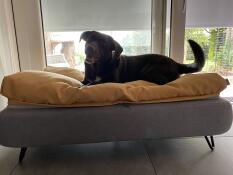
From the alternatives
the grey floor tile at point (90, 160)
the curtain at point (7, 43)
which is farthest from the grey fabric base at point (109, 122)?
the curtain at point (7, 43)

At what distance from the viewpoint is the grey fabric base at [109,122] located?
100 centimetres

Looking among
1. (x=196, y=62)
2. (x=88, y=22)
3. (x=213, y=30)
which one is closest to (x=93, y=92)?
(x=196, y=62)

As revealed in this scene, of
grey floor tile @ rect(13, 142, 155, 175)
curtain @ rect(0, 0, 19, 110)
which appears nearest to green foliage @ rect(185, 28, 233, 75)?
grey floor tile @ rect(13, 142, 155, 175)

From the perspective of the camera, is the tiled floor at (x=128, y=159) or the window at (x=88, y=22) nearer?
the tiled floor at (x=128, y=159)

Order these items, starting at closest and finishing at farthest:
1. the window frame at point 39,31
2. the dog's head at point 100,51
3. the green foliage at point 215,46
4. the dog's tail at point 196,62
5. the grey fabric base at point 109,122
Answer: the grey fabric base at point 109,122, the dog's head at point 100,51, the dog's tail at point 196,62, the window frame at point 39,31, the green foliage at point 215,46

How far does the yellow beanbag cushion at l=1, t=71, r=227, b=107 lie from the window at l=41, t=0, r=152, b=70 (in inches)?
31.2

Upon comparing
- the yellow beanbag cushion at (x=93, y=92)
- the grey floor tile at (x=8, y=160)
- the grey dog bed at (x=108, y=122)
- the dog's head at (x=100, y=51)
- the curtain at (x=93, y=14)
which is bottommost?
the grey floor tile at (x=8, y=160)

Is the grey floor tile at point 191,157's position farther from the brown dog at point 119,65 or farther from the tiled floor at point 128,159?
the brown dog at point 119,65

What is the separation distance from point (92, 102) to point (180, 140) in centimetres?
62

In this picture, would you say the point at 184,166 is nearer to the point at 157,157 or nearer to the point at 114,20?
the point at 157,157

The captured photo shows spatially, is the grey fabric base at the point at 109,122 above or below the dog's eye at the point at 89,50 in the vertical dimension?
below

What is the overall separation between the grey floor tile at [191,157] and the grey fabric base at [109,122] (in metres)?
0.13

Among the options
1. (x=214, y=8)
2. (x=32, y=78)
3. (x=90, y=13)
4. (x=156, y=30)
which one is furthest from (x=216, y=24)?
(x=32, y=78)

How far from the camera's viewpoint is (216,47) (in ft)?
6.45
